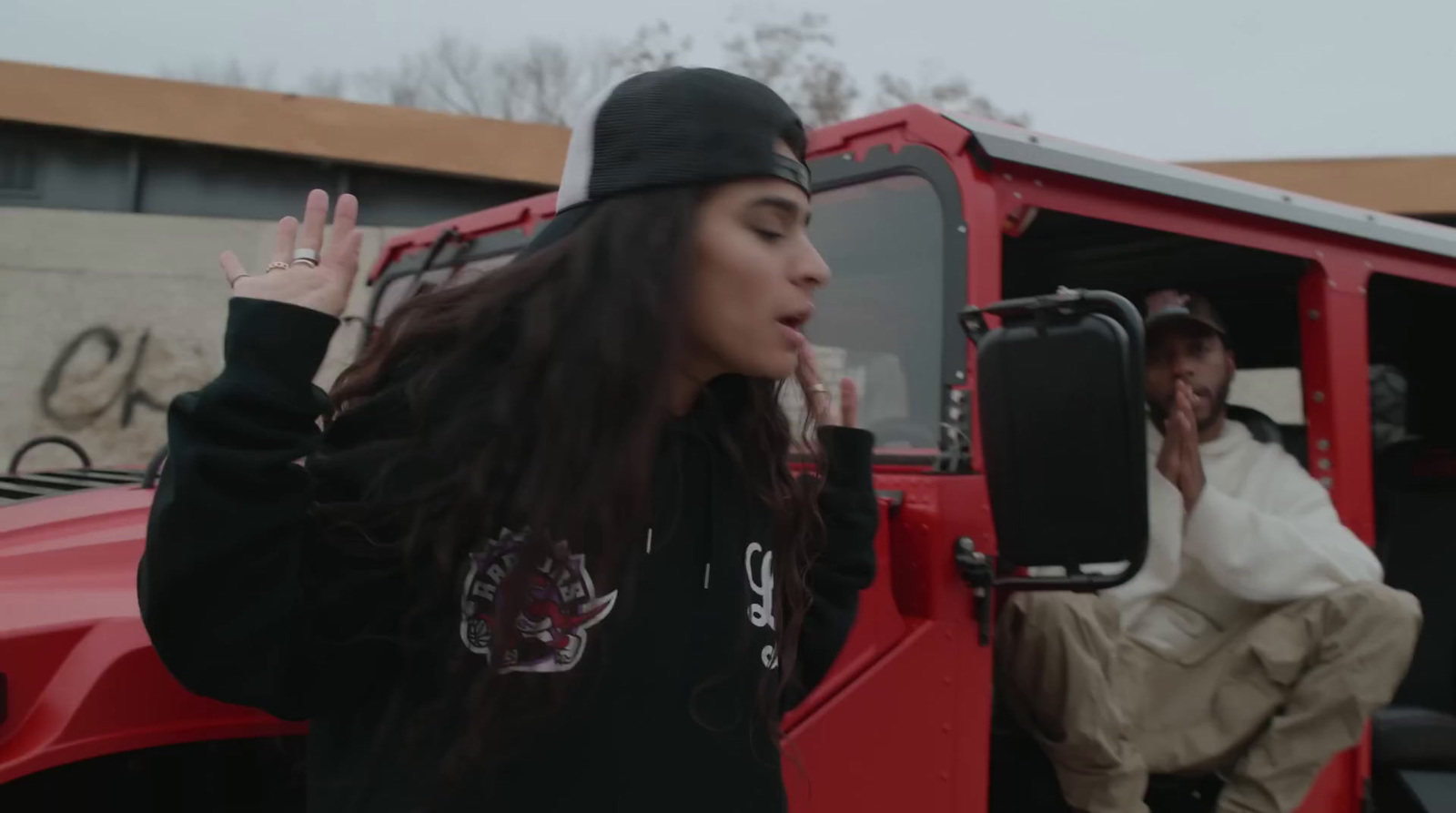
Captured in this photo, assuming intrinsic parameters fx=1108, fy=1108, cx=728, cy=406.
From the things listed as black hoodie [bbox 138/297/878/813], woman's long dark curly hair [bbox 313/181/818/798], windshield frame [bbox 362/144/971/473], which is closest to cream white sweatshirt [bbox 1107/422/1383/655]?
windshield frame [bbox 362/144/971/473]

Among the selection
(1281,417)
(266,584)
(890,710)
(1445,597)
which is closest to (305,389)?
(266,584)

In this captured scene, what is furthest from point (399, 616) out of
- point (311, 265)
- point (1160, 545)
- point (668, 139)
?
point (1160, 545)

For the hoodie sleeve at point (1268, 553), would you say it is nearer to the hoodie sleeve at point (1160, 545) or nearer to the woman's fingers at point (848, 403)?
the hoodie sleeve at point (1160, 545)

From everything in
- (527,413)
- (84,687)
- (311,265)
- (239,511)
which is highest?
(311,265)

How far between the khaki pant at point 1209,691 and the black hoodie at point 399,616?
87 centimetres

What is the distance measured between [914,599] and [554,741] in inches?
34.7

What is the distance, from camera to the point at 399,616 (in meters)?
1.08

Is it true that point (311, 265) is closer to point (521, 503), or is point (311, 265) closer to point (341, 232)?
point (341, 232)

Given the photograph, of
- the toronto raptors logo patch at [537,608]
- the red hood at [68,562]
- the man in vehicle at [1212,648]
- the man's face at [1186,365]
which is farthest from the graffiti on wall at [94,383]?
the toronto raptors logo patch at [537,608]

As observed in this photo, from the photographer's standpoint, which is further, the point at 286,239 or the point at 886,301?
the point at 886,301

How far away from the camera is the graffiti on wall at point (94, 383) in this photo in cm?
808

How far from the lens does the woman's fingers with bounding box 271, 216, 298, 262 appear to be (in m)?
1.02

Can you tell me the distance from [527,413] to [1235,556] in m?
1.70

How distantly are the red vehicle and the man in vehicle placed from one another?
137 millimetres
